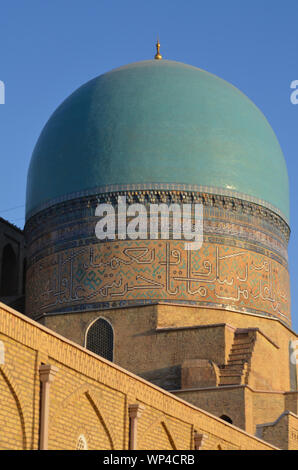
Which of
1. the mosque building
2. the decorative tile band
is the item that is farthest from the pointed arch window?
the decorative tile band

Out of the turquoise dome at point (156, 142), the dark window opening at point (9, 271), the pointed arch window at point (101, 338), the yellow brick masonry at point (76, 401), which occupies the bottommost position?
the yellow brick masonry at point (76, 401)

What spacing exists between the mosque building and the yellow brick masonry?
2345 mm

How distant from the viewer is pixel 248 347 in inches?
507

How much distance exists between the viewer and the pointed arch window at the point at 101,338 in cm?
1325

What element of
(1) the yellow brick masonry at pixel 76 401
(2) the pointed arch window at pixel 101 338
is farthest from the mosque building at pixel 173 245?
(1) the yellow brick masonry at pixel 76 401

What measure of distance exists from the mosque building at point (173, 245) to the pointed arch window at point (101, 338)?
0.02 metres

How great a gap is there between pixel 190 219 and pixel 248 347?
192 cm

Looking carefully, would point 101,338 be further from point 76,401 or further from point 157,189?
point 76,401

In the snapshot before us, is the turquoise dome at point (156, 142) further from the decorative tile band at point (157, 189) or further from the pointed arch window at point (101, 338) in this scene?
the pointed arch window at point (101, 338)

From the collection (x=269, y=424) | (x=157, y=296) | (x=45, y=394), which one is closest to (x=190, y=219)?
(x=157, y=296)

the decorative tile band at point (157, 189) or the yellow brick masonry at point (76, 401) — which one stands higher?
the decorative tile band at point (157, 189)

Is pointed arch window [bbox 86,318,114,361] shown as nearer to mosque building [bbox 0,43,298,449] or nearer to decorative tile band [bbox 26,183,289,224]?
mosque building [bbox 0,43,298,449]

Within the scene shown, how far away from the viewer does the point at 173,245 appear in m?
13.5

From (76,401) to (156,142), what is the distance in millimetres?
6097
